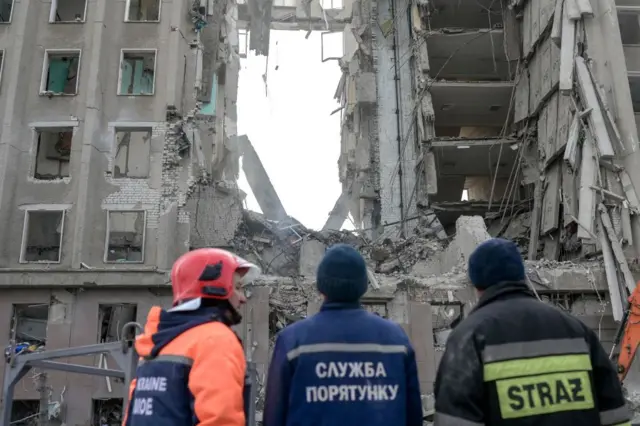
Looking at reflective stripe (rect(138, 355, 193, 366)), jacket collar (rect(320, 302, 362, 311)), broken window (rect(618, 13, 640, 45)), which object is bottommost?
reflective stripe (rect(138, 355, 193, 366))

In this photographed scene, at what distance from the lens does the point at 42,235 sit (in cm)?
1939

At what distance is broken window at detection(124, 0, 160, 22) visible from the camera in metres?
21.5

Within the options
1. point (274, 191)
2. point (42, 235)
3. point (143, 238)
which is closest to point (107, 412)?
point (143, 238)

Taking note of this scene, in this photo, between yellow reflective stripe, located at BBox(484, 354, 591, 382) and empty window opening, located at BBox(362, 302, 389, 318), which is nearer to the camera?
yellow reflective stripe, located at BBox(484, 354, 591, 382)

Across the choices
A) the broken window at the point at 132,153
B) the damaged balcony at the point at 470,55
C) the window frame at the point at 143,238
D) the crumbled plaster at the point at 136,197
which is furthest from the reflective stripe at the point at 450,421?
the damaged balcony at the point at 470,55

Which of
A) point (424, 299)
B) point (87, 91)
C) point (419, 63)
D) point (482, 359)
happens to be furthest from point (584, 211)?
point (87, 91)

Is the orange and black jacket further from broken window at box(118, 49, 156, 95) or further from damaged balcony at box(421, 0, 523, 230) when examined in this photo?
damaged balcony at box(421, 0, 523, 230)

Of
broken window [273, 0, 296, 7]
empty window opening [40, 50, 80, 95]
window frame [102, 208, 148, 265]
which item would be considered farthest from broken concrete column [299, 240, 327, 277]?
broken window [273, 0, 296, 7]

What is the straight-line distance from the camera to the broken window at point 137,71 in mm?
20672

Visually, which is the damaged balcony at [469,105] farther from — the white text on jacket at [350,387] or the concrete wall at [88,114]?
the white text on jacket at [350,387]

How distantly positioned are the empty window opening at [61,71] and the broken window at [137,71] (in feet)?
5.36

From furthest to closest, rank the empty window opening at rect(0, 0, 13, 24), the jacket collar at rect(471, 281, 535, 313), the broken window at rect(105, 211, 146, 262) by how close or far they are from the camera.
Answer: the empty window opening at rect(0, 0, 13, 24)
the broken window at rect(105, 211, 146, 262)
the jacket collar at rect(471, 281, 535, 313)

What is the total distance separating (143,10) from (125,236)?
8985 mm

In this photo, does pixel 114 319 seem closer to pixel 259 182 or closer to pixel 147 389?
pixel 259 182
